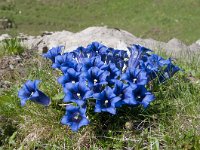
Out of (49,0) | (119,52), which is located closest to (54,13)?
(49,0)

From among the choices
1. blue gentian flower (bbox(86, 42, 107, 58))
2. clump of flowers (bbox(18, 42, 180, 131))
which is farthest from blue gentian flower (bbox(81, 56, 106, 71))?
blue gentian flower (bbox(86, 42, 107, 58))

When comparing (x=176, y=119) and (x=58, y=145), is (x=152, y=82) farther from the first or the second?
(x=58, y=145)

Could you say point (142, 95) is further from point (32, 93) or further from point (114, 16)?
point (114, 16)

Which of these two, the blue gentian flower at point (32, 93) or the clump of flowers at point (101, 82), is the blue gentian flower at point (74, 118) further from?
the blue gentian flower at point (32, 93)

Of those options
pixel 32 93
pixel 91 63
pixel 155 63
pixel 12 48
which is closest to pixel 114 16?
pixel 12 48

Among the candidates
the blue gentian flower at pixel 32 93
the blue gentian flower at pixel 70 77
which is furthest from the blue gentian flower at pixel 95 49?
the blue gentian flower at pixel 32 93

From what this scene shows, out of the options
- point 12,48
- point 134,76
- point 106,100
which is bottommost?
point 106,100
